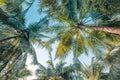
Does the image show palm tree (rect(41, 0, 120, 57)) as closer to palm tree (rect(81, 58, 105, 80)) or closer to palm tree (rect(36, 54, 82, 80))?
palm tree (rect(81, 58, 105, 80))

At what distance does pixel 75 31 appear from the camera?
16312 millimetres

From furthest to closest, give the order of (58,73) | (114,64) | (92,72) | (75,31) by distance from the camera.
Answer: (58,73)
(92,72)
(75,31)
(114,64)

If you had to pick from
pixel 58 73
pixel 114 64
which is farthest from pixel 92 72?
pixel 114 64

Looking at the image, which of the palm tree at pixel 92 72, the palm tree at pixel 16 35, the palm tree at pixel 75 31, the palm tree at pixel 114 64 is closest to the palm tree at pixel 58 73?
the palm tree at pixel 92 72

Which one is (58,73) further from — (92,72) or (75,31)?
(75,31)

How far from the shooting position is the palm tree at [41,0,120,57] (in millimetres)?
16031

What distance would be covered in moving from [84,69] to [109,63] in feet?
33.8

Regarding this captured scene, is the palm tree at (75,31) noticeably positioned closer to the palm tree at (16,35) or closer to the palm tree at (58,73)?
the palm tree at (16,35)

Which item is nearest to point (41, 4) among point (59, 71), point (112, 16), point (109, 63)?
point (112, 16)

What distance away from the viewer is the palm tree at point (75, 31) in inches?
631

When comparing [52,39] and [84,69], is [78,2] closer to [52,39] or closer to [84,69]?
[52,39]

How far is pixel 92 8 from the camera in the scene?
16.3m

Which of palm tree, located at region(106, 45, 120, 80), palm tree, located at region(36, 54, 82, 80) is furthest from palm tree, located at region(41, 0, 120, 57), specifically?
palm tree, located at region(36, 54, 82, 80)

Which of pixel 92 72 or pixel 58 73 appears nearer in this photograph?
pixel 92 72
